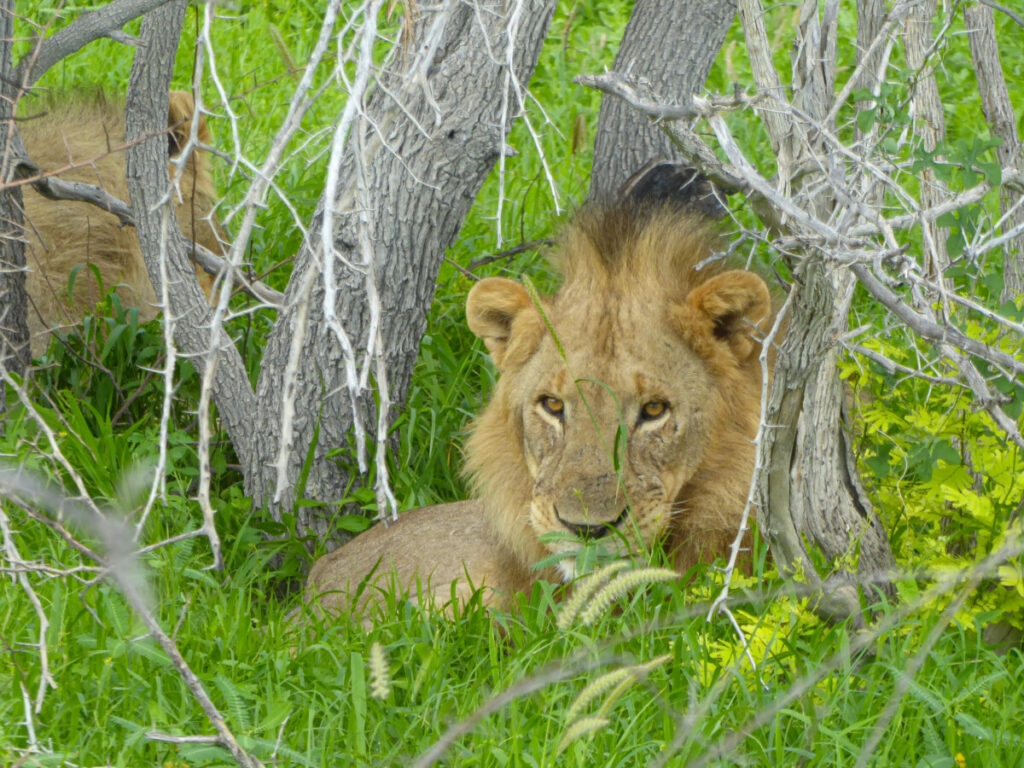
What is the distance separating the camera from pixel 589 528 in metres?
3.00

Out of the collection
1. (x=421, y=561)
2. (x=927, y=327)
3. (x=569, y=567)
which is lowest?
(x=421, y=561)

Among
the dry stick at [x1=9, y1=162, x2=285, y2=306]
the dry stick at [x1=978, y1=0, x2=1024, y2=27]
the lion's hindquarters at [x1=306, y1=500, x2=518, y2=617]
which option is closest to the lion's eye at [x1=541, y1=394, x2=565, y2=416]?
the lion's hindquarters at [x1=306, y1=500, x2=518, y2=617]

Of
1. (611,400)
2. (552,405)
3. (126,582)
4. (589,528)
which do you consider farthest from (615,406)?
(126,582)

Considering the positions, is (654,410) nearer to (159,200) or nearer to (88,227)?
(159,200)

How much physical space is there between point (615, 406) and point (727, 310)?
361 mm

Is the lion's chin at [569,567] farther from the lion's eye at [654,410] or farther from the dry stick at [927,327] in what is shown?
the dry stick at [927,327]

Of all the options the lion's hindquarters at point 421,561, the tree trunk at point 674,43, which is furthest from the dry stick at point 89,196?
the tree trunk at point 674,43

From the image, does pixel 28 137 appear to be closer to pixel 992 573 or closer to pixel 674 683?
pixel 674 683

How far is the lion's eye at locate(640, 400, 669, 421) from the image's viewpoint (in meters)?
3.14

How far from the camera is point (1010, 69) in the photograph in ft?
23.7

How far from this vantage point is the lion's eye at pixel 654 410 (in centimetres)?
314

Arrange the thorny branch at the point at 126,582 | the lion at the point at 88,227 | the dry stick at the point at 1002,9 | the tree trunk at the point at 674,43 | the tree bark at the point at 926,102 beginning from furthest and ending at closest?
the lion at the point at 88,227
the tree trunk at the point at 674,43
the tree bark at the point at 926,102
the dry stick at the point at 1002,9
the thorny branch at the point at 126,582

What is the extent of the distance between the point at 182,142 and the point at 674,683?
117 inches

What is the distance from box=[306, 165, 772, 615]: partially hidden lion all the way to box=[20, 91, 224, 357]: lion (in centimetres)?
190
